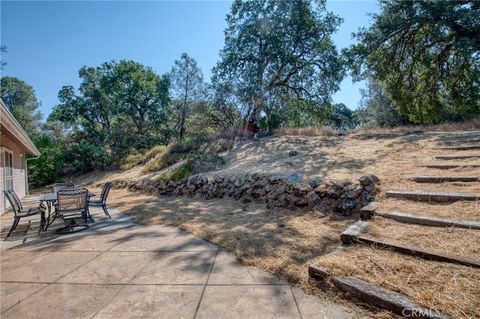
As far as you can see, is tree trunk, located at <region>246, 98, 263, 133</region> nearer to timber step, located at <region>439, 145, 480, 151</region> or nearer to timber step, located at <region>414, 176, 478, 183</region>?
timber step, located at <region>439, 145, 480, 151</region>

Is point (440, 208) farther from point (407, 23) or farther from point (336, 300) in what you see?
point (407, 23)

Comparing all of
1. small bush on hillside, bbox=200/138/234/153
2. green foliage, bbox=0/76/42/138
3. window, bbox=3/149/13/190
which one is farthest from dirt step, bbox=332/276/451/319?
green foliage, bbox=0/76/42/138

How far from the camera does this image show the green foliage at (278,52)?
1153 centimetres

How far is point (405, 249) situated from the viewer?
97.0 inches

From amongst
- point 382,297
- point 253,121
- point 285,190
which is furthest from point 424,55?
A: point 382,297

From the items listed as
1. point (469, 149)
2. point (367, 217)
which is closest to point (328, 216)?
point (367, 217)

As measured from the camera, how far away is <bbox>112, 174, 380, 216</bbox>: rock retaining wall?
4.50 meters

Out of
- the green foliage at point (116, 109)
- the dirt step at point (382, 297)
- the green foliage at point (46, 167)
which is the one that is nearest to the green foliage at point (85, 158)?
the green foliage at point (116, 109)

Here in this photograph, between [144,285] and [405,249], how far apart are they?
103 inches

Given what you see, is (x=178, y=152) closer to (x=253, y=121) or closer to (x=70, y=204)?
(x=253, y=121)

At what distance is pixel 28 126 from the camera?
94.6ft

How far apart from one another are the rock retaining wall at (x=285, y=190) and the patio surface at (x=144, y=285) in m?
2.38

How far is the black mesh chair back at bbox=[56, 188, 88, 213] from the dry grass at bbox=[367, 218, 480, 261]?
5.17m

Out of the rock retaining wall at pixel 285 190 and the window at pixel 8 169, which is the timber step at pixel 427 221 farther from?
the window at pixel 8 169
